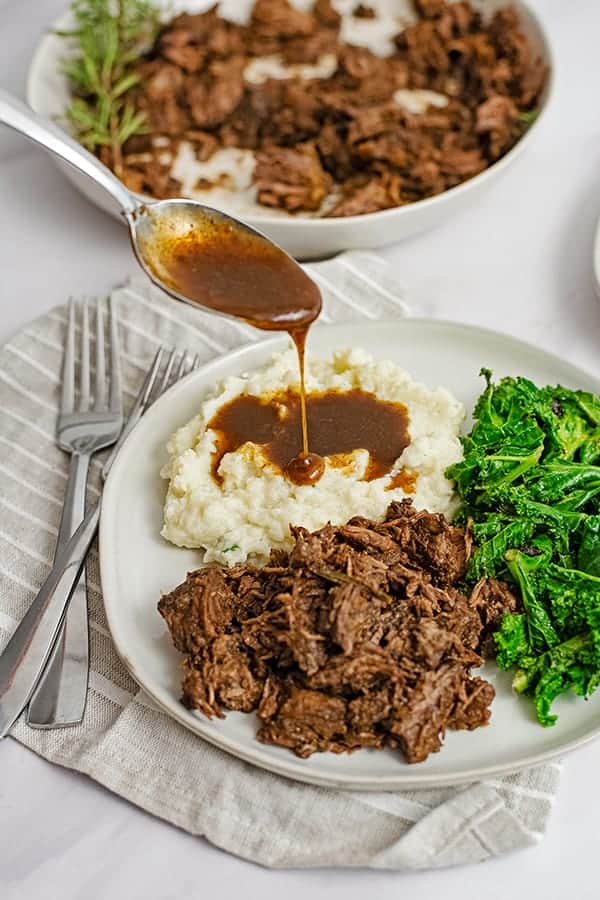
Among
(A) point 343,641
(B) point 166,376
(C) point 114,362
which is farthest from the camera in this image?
(C) point 114,362

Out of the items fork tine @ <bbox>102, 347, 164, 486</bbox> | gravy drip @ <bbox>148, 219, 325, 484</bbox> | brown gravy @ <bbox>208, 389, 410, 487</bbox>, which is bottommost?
fork tine @ <bbox>102, 347, 164, 486</bbox>

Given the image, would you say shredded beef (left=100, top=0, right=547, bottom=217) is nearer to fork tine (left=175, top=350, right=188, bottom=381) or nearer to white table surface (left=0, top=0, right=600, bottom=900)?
white table surface (left=0, top=0, right=600, bottom=900)

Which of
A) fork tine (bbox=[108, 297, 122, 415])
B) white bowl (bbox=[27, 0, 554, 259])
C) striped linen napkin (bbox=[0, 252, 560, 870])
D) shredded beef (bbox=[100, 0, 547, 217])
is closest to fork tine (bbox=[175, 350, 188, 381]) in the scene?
fork tine (bbox=[108, 297, 122, 415])

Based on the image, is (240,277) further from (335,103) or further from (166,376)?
(335,103)

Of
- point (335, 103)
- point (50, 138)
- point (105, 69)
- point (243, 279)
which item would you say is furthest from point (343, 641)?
point (105, 69)

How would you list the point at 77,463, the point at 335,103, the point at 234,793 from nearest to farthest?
the point at 234,793 → the point at 77,463 → the point at 335,103

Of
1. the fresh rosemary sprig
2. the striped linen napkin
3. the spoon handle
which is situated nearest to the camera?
the striped linen napkin
